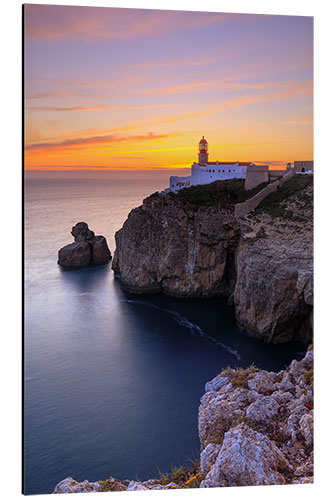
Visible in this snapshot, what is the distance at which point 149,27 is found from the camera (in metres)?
5.82

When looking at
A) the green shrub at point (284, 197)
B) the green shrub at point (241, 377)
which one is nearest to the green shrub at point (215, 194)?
the green shrub at point (284, 197)

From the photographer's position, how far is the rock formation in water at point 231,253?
13719 mm

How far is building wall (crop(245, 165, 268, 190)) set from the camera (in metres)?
19.0

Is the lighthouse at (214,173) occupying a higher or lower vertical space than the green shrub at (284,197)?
higher

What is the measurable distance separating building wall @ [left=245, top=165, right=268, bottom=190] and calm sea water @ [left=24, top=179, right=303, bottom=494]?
554 cm

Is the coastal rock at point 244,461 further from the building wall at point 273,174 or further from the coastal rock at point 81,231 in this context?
the coastal rock at point 81,231

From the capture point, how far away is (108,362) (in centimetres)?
1220

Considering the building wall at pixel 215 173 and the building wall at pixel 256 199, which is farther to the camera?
the building wall at pixel 215 173

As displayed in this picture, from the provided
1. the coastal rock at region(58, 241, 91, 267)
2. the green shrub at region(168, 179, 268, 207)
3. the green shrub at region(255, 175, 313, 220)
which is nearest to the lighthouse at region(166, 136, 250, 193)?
the green shrub at region(168, 179, 268, 207)

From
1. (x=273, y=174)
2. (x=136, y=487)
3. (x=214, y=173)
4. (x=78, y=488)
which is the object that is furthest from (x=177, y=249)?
(x=78, y=488)

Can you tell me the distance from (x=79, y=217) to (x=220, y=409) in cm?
1503

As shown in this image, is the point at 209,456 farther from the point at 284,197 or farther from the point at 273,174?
the point at 273,174

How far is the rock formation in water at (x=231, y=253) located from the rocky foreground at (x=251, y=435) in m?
7.90

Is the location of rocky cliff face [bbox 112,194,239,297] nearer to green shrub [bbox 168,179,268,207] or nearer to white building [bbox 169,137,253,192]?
green shrub [bbox 168,179,268,207]
